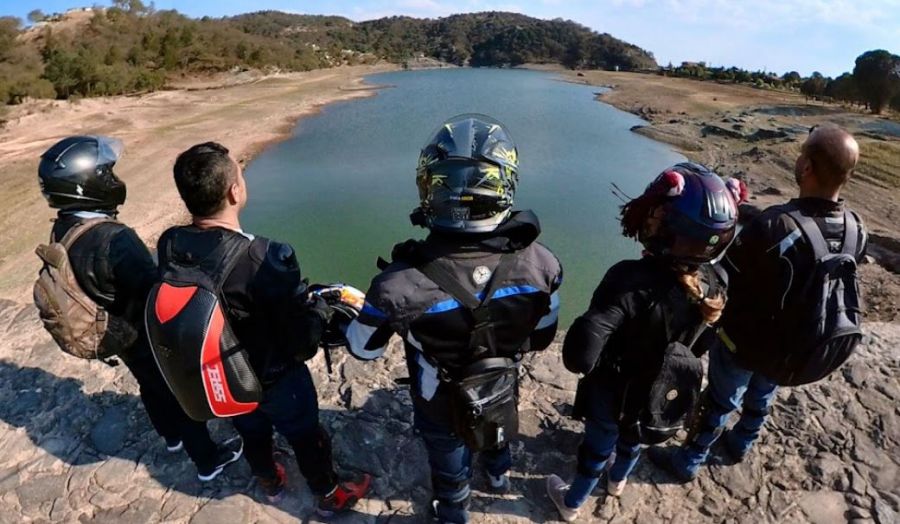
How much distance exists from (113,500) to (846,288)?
3.86 metres

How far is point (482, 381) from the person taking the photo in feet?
6.55

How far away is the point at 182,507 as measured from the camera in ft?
9.21

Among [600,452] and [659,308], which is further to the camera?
[600,452]

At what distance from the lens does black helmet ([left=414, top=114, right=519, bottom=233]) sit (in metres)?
1.81

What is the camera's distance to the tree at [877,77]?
2134cm

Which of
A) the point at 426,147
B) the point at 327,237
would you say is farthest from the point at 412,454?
the point at 327,237

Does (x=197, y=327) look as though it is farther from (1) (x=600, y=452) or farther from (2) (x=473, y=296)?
(1) (x=600, y=452)

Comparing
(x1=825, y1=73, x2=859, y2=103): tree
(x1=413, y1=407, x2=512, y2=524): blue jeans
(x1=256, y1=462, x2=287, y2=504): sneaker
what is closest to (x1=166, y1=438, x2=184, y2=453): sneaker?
(x1=256, y1=462, x2=287, y2=504): sneaker

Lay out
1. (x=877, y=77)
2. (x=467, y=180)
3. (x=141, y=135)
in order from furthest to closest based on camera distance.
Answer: (x=877, y=77) < (x=141, y=135) < (x=467, y=180)

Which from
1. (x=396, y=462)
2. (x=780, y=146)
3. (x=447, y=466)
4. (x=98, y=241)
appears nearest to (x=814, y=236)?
(x=447, y=466)

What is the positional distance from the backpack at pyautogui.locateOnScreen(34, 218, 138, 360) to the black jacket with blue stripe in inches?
50.1

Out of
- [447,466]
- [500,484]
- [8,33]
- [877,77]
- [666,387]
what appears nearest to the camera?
[666,387]

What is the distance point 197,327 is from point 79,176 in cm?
110

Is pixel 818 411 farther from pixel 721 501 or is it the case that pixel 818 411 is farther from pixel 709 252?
pixel 709 252
